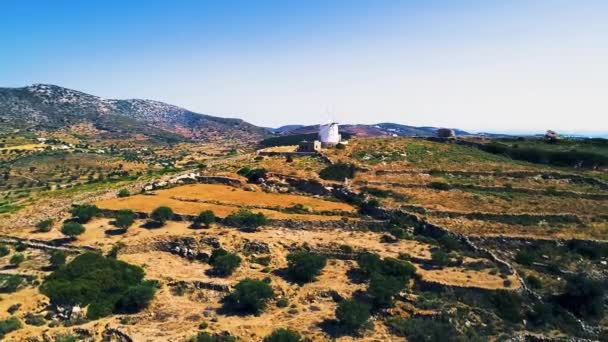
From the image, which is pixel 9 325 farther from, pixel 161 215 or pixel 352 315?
pixel 352 315

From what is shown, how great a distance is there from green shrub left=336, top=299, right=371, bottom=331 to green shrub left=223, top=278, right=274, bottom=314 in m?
5.11

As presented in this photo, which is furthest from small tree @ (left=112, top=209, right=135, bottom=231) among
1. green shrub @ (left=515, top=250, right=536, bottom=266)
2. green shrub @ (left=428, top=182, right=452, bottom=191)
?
green shrub @ (left=515, top=250, right=536, bottom=266)

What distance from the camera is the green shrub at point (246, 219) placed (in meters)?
42.2

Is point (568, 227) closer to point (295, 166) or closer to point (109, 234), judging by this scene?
point (295, 166)

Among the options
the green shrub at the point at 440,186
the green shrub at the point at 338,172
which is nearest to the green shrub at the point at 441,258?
the green shrub at the point at 440,186

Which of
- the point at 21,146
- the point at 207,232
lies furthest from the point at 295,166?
the point at 21,146

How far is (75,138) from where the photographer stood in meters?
163

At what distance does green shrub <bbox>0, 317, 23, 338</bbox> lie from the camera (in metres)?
26.5

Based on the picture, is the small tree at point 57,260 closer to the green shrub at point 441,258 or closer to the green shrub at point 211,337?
the green shrub at point 211,337

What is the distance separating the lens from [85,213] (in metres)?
44.3

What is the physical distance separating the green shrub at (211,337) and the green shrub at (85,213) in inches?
926

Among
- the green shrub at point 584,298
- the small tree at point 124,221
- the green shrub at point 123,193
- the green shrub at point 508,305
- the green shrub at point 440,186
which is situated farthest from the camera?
the green shrub at point 123,193

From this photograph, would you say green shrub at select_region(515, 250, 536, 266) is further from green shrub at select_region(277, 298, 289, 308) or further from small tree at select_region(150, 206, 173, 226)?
small tree at select_region(150, 206, 173, 226)

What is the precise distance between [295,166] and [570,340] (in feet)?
130
